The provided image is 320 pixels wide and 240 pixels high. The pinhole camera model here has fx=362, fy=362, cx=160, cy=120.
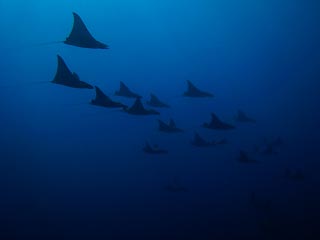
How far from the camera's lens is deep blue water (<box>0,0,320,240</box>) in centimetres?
2014

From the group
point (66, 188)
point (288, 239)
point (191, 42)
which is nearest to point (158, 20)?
point (191, 42)

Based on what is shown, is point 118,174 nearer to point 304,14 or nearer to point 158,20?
point 158,20

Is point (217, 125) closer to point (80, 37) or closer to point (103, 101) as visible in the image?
point (103, 101)

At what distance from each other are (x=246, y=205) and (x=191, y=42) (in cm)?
1875

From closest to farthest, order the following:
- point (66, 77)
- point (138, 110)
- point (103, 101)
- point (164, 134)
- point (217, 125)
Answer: point (66, 77) < point (103, 101) < point (138, 110) < point (217, 125) < point (164, 134)

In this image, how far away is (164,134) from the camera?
1219 inches

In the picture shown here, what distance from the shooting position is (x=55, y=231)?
1983 centimetres

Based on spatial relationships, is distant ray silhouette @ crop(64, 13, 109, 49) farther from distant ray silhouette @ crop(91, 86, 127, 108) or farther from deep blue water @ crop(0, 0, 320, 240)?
deep blue water @ crop(0, 0, 320, 240)

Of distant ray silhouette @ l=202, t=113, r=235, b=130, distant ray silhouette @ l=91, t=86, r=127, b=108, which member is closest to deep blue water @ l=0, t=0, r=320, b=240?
distant ray silhouette @ l=202, t=113, r=235, b=130

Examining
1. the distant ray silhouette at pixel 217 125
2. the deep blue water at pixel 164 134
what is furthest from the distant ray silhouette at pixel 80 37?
the deep blue water at pixel 164 134

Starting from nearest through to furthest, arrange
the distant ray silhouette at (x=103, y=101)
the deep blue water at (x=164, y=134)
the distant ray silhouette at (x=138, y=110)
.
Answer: the distant ray silhouette at (x=103, y=101), the distant ray silhouette at (x=138, y=110), the deep blue water at (x=164, y=134)

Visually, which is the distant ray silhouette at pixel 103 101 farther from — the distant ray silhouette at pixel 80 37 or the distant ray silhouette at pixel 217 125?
the distant ray silhouette at pixel 217 125

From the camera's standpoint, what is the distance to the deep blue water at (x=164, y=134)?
66.1ft

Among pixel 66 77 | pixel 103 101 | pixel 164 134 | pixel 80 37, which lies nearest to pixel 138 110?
pixel 103 101
